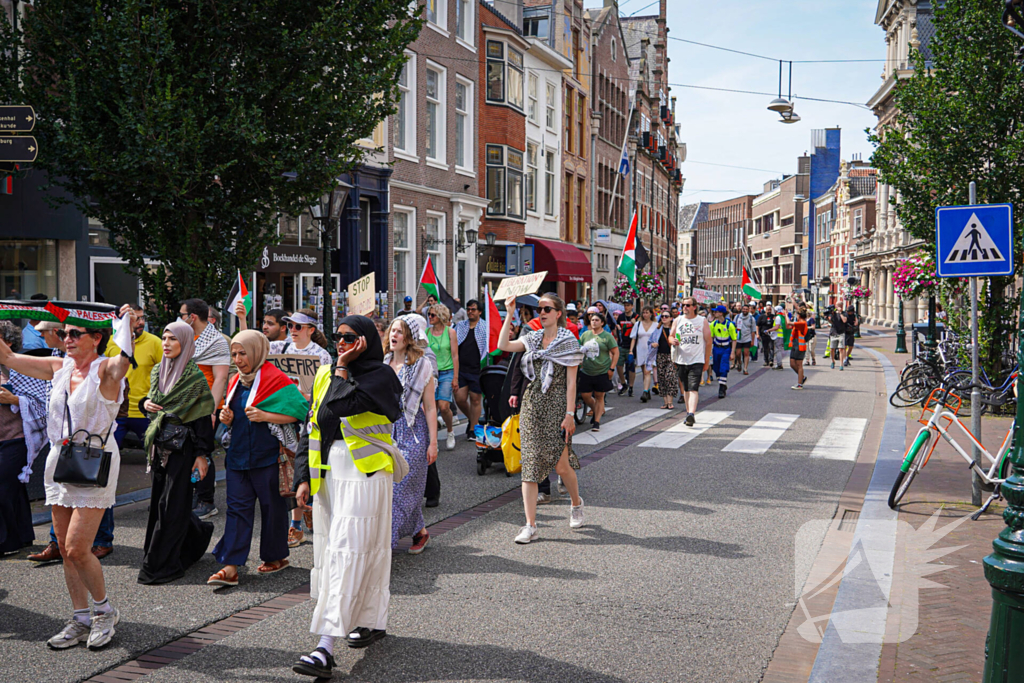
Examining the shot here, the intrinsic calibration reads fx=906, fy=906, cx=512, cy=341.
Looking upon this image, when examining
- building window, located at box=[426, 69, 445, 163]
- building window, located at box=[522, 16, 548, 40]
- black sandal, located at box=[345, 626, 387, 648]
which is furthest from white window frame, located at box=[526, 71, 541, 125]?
black sandal, located at box=[345, 626, 387, 648]

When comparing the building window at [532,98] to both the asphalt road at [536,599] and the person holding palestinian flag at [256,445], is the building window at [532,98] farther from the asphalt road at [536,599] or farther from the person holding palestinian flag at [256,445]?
the person holding palestinian flag at [256,445]

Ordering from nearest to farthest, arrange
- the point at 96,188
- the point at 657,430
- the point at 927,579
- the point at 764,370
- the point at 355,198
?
the point at 927,579, the point at 96,188, the point at 657,430, the point at 355,198, the point at 764,370

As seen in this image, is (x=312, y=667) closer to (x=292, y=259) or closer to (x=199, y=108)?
(x=199, y=108)

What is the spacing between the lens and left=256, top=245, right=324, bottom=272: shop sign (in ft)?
56.8

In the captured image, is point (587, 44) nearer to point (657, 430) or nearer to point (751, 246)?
point (657, 430)

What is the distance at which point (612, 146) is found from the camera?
4378 cm

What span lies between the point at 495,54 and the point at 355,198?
29.4 ft

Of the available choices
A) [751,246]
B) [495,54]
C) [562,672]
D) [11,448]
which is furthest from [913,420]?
[751,246]

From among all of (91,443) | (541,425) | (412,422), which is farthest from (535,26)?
(91,443)

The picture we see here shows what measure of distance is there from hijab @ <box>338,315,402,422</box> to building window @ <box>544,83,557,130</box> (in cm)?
3027

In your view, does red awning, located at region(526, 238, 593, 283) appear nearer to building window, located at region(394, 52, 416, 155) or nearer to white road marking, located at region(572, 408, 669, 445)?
building window, located at region(394, 52, 416, 155)

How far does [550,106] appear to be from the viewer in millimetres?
34250

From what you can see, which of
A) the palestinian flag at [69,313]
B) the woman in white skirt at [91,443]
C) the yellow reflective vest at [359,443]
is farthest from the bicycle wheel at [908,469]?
the palestinian flag at [69,313]

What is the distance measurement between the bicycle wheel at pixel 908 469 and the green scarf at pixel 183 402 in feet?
19.1
